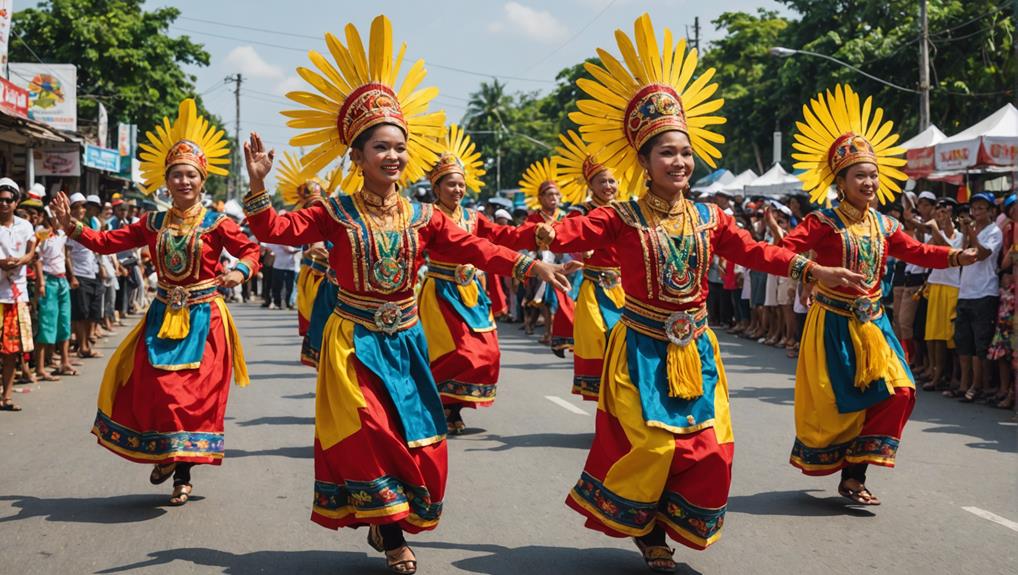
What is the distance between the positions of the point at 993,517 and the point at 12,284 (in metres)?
8.47

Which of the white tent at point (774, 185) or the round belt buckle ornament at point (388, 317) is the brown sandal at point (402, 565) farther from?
the white tent at point (774, 185)

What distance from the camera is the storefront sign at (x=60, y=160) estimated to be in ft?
84.0

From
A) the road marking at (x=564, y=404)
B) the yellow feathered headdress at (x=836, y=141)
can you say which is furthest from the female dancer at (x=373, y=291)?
the road marking at (x=564, y=404)

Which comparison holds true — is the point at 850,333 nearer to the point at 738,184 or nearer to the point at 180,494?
the point at 180,494

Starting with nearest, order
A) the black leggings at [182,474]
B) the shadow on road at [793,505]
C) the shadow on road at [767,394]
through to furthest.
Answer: the shadow on road at [793,505], the black leggings at [182,474], the shadow on road at [767,394]

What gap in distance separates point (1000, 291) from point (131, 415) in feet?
27.2

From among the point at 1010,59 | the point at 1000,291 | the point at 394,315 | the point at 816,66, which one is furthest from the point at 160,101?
the point at 394,315

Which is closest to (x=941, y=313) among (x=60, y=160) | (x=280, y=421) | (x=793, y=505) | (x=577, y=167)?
(x=577, y=167)

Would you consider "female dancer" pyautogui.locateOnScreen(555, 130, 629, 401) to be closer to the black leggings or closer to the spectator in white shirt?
the black leggings

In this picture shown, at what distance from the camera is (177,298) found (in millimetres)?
6848

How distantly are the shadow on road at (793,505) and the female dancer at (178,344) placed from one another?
10.4 feet

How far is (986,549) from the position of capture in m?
5.59

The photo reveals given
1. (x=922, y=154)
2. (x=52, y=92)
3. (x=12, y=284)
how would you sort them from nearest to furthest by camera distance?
(x=12, y=284)
(x=922, y=154)
(x=52, y=92)

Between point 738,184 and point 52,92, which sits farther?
point 52,92
